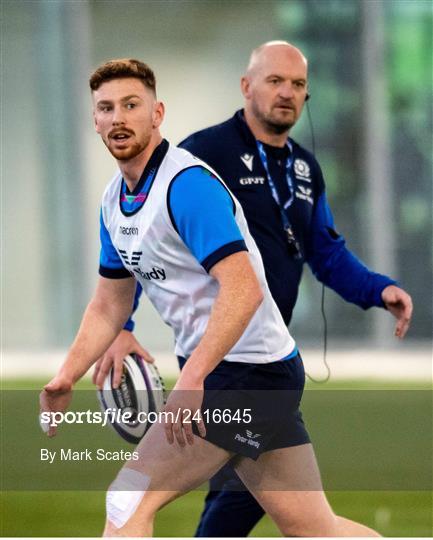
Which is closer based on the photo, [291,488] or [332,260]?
[291,488]

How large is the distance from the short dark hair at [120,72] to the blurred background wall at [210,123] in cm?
872

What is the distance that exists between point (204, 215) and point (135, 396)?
116 cm

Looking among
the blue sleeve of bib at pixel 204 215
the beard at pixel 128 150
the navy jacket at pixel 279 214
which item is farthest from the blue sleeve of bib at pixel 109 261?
the navy jacket at pixel 279 214

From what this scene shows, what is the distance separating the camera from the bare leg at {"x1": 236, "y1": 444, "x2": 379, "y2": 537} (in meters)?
4.61

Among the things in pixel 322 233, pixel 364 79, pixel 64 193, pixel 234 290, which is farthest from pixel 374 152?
pixel 234 290

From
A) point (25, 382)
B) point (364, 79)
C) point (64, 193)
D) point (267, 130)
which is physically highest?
point (267, 130)

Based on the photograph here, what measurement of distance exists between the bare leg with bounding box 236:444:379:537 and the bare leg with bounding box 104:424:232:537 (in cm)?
27

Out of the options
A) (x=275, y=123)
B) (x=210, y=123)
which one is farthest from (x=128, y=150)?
(x=210, y=123)

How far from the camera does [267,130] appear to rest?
561 centimetres

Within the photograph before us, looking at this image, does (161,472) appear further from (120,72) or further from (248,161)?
(248,161)

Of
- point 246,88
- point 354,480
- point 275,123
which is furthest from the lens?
point 354,480

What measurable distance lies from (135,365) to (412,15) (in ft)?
30.6

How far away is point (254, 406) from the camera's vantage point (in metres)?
4.58

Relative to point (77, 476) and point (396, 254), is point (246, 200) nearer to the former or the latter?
point (77, 476)
